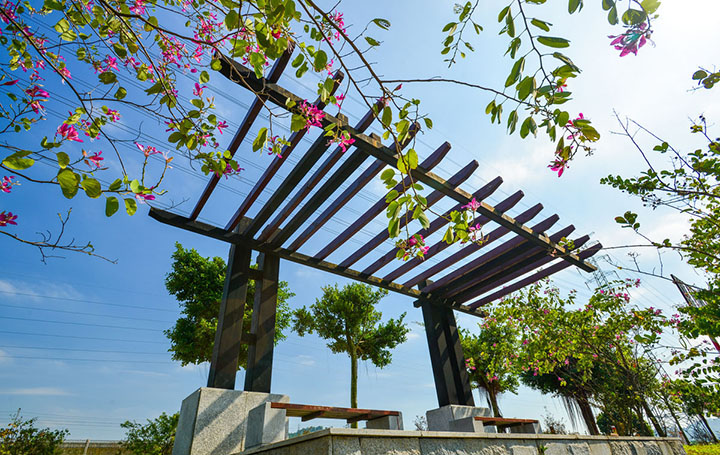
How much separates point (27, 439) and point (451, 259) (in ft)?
41.4

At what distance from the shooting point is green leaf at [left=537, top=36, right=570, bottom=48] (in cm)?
80

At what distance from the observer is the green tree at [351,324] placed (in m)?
11.6

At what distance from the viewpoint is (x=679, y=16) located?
1192 millimetres

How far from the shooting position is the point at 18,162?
83cm

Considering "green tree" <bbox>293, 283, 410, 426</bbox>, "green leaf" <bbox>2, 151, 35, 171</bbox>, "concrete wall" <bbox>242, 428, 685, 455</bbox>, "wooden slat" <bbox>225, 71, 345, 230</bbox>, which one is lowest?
"concrete wall" <bbox>242, 428, 685, 455</bbox>

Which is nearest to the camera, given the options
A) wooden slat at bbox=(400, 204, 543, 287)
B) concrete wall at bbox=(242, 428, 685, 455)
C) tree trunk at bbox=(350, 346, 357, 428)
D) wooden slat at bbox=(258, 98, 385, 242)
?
concrete wall at bbox=(242, 428, 685, 455)

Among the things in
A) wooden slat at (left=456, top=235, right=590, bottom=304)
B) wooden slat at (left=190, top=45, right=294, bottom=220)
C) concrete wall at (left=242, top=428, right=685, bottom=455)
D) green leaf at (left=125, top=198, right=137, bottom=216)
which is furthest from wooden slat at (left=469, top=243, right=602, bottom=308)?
green leaf at (left=125, top=198, right=137, bottom=216)

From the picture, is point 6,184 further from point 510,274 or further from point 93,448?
point 93,448

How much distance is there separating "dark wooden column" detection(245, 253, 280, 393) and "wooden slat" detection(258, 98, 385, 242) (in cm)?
43

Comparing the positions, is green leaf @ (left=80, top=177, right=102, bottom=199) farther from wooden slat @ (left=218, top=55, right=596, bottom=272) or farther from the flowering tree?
wooden slat @ (left=218, top=55, right=596, bottom=272)

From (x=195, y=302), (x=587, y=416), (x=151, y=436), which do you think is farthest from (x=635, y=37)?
(x=587, y=416)

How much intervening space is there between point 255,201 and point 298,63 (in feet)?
10.0

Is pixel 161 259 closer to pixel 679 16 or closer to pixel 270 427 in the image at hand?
pixel 270 427

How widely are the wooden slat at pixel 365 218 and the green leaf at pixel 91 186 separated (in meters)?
2.93
